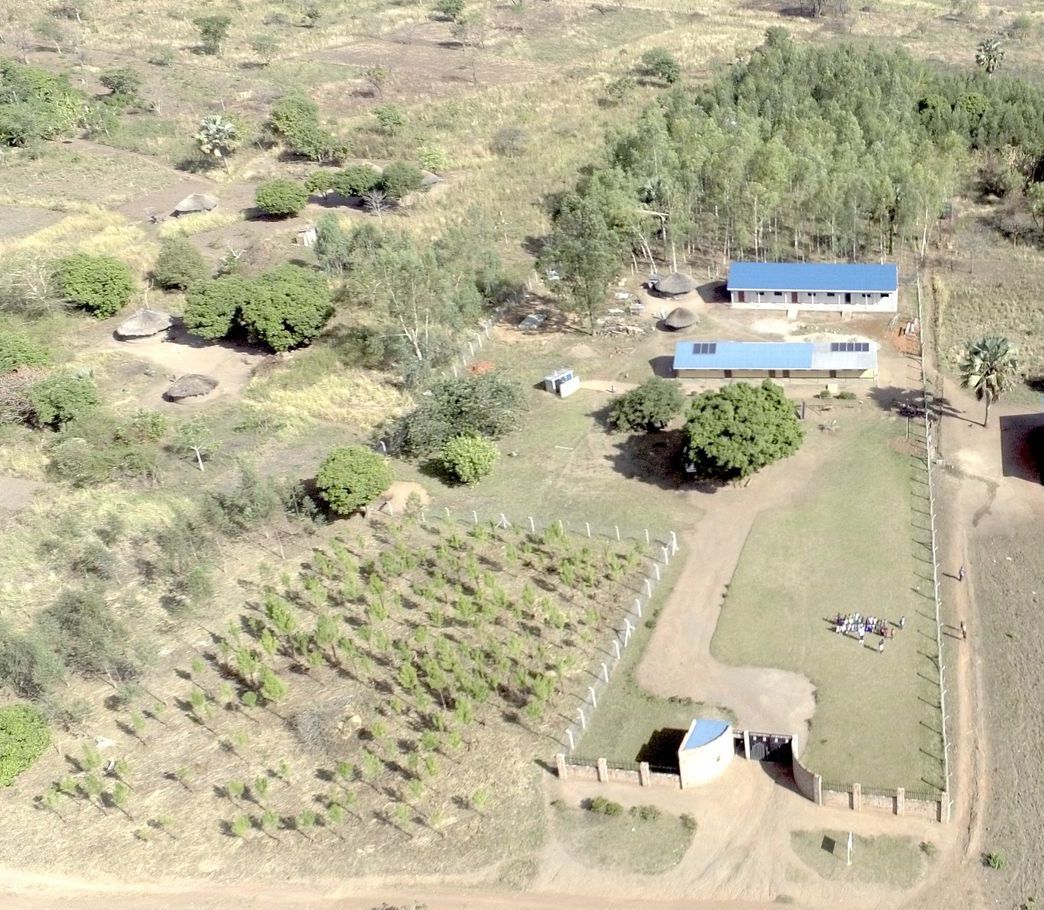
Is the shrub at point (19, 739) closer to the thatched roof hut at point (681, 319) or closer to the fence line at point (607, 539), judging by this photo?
the fence line at point (607, 539)

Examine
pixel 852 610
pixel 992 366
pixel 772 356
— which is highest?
pixel 992 366

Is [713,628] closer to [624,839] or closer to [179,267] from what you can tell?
[624,839]

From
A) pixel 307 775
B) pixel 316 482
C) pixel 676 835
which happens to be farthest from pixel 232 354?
pixel 676 835

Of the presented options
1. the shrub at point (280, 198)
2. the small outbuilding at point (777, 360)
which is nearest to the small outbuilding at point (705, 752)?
the small outbuilding at point (777, 360)

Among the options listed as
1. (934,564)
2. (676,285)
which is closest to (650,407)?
(934,564)

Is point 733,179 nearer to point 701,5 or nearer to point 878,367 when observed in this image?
point 878,367

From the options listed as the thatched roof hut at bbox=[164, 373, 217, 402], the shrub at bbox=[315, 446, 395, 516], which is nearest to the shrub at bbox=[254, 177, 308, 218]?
the thatched roof hut at bbox=[164, 373, 217, 402]
